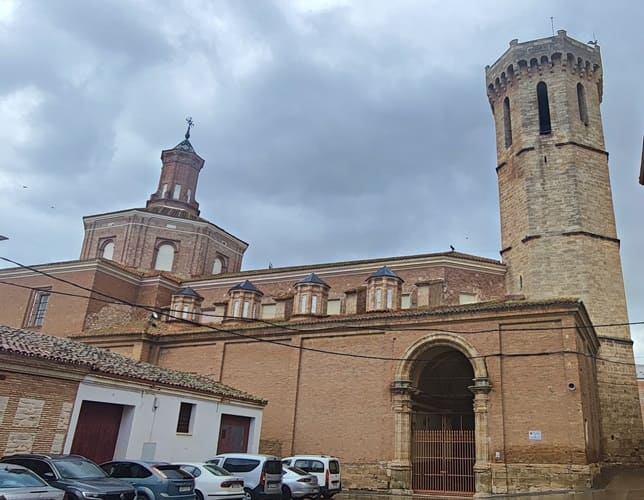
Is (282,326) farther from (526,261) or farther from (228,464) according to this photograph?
(526,261)

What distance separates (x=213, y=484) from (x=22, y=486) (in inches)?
172

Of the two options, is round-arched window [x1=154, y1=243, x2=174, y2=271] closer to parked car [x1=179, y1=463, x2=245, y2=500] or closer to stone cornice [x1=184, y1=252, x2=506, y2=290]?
stone cornice [x1=184, y1=252, x2=506, y2=290]

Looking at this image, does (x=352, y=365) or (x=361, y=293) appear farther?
(x=361, y=293)

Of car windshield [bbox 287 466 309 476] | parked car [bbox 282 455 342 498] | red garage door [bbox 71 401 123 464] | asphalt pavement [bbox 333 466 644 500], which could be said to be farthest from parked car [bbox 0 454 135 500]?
asphalt pavement [bbox 333 466 644 500]

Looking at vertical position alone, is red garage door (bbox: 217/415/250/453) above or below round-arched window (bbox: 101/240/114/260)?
below

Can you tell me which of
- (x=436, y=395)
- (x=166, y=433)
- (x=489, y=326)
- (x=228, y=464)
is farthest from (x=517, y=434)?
(x=166, y=433)

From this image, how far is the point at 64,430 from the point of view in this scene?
13.7 meters

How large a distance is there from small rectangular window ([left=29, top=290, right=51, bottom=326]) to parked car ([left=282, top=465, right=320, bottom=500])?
22762 mm

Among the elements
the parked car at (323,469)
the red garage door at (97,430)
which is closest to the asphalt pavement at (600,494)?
the parked car at (323,469)

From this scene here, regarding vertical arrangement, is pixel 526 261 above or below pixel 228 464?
above

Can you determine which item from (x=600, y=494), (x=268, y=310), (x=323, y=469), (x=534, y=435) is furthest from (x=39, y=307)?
(x=600, y=494)

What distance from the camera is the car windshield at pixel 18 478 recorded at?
8.29m

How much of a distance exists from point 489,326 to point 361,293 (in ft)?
30.6

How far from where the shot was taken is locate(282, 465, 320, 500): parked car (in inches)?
586
